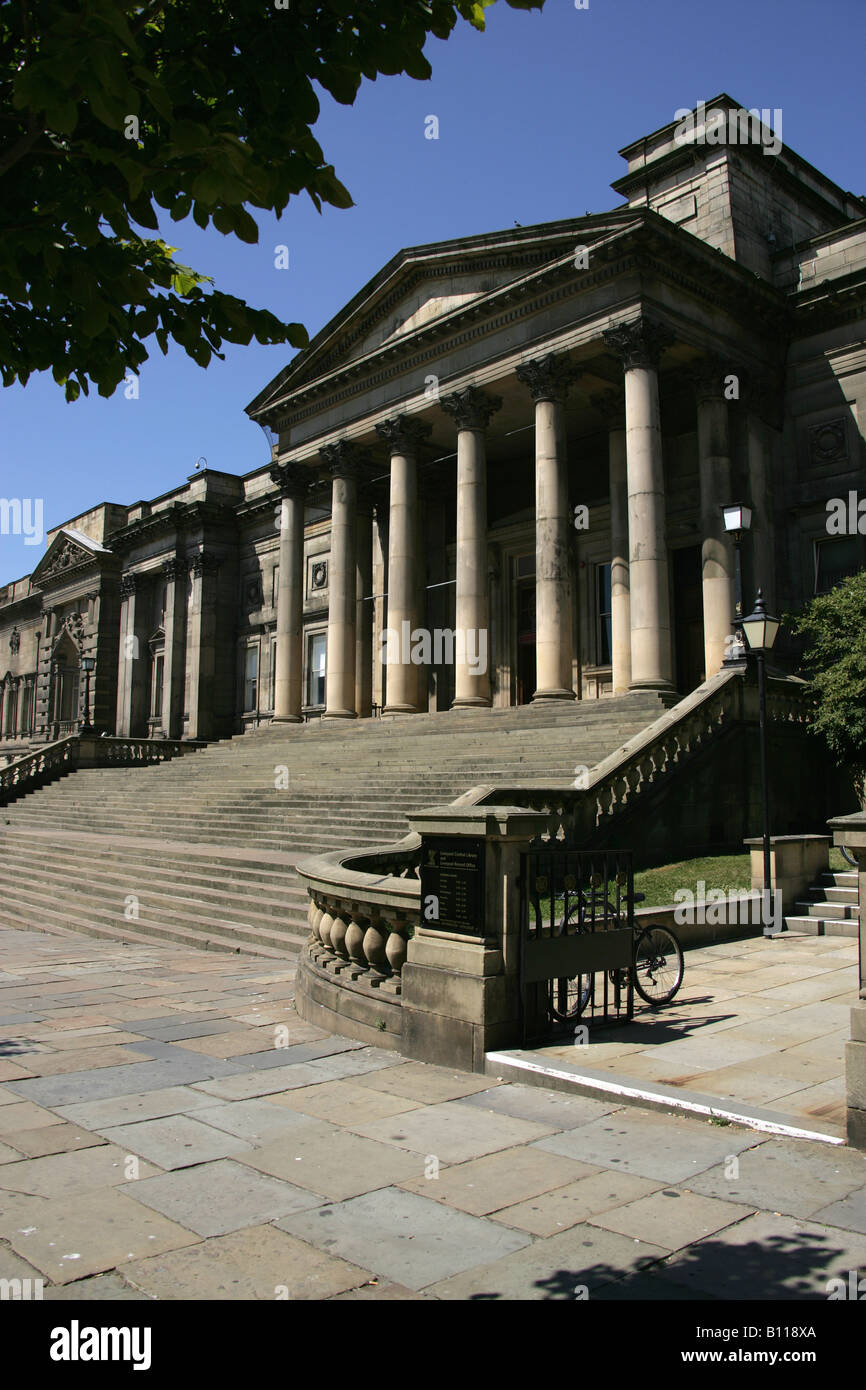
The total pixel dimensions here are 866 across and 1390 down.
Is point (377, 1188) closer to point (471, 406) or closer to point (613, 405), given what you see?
point (471, 406)

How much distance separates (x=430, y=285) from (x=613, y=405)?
22.6ft

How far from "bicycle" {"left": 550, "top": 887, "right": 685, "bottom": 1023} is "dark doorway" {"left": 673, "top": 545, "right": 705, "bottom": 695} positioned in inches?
778

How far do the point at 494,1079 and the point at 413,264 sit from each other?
27127 millimetres

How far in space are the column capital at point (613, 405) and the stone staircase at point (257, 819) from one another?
30.1 feet

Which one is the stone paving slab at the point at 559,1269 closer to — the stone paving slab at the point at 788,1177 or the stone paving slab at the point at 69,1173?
the stone paving slab at the point at 788,1177

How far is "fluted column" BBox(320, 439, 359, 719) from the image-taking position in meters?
32.1

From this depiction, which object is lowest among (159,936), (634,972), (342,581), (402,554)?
(159,936)

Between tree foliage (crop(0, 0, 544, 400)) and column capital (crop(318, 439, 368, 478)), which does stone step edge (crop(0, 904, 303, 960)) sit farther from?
column capital (crop(318, 439, 368, 478))

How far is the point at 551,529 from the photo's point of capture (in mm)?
25125

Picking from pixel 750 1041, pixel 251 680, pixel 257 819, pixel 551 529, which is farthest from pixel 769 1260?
pixel 251 680

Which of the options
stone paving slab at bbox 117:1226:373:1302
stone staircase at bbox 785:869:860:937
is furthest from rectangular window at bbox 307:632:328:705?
stone paving slab at bbox 117:1226:373:1302

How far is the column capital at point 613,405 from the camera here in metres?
28.1

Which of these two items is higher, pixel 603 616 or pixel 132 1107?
pixel 603 616

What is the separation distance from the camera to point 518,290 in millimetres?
26250
